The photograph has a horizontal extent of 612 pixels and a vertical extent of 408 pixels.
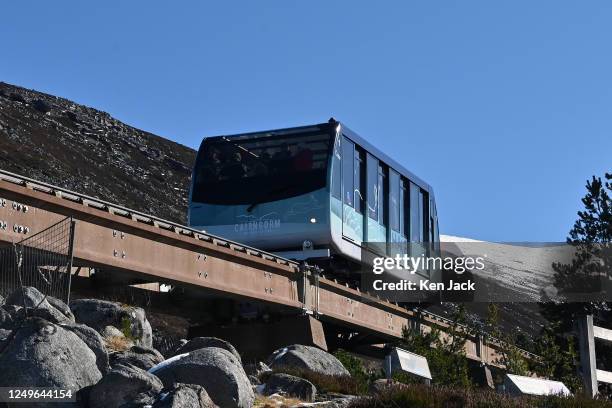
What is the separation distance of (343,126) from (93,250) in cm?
747

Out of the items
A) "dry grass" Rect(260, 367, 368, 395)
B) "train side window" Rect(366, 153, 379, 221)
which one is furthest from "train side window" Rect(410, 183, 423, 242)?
"dry grass" Rect(260, 367, 368, 395)

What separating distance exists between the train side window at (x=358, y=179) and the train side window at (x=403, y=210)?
296 centimetres

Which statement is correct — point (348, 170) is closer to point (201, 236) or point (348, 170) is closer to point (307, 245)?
point (307, 245)

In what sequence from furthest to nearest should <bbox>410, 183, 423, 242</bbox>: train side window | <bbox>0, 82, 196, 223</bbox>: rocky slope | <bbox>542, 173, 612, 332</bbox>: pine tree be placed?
1. <bbox>0, 82, 196, 223</bbox>: rocky slope
2. <bbox>542, 173, 612, 332</bbox>: pine tree
3. <bbox>410, 183, 423, 242</bbox>: train side window

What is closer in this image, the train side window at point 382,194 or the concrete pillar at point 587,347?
the concrete pillar at point 587,347

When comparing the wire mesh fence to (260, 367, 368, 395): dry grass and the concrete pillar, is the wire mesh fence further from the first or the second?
the concrete pillar

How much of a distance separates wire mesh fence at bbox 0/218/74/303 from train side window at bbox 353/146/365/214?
8427 millimetres

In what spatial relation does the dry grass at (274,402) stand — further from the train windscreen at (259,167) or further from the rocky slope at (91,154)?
the rocky slope at (91,154)

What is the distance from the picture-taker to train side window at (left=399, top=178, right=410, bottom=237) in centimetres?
2977

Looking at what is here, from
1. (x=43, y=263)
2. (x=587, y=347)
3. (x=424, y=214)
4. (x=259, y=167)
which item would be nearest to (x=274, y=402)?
(x=587, y=347)

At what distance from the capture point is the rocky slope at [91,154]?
9781 centimetres

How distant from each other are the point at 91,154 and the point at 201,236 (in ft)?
318

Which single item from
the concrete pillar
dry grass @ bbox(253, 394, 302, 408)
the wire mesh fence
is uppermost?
the wire mesh fence

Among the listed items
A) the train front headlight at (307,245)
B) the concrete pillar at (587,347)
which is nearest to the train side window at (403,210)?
the train front headlight at (307,245)
